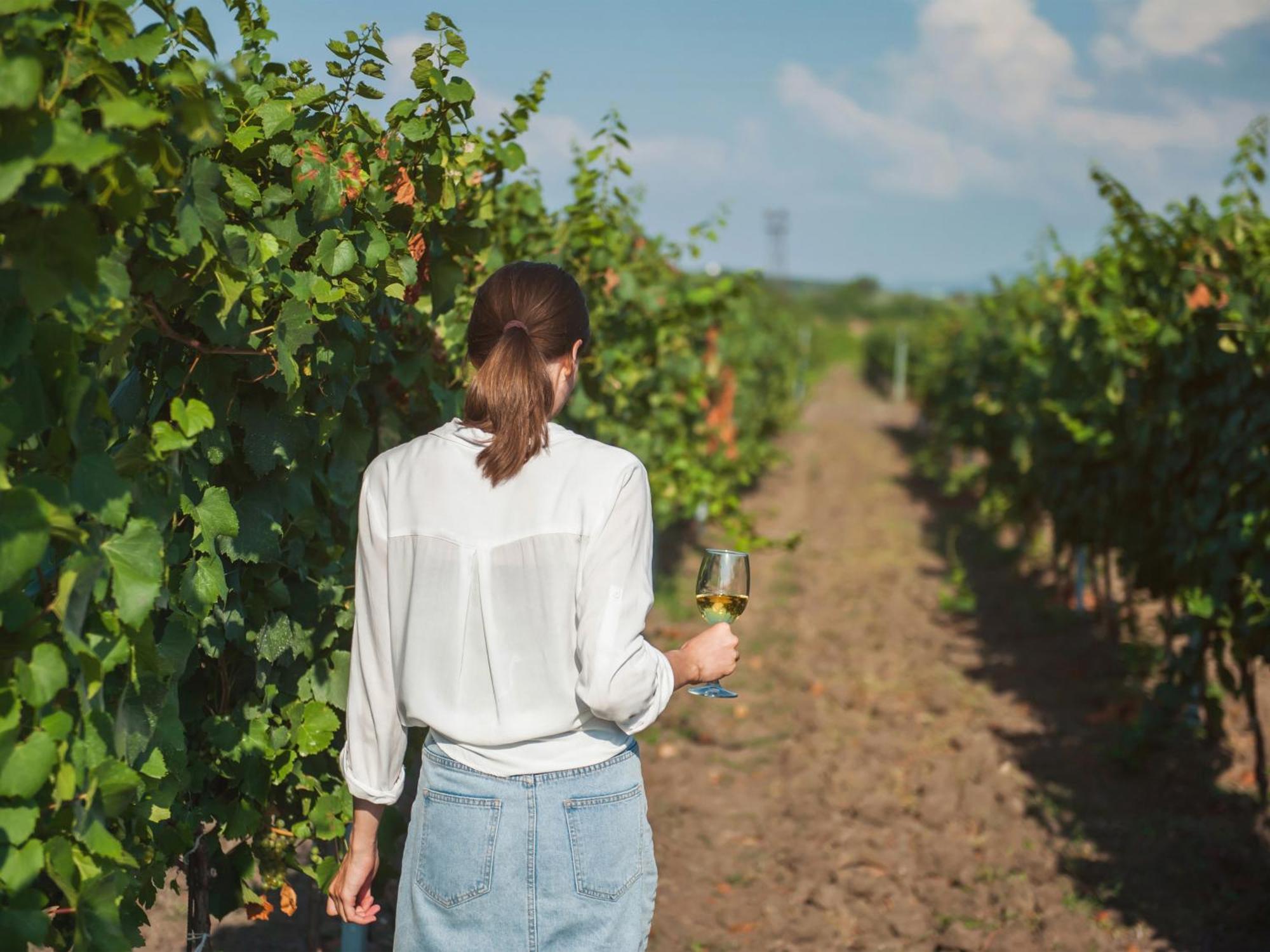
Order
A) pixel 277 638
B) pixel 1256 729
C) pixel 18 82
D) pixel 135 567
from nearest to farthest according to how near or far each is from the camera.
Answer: pixel 18 82
pixel 135 567
pixel 277 638
pixel 1256 729

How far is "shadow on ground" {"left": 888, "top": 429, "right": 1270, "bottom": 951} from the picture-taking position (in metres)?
4.27

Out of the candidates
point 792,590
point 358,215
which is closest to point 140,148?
point 358,215

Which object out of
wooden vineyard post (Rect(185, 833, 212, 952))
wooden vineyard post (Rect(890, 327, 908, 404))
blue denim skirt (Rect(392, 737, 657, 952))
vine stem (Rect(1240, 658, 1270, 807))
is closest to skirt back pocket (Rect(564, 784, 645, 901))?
blue denim skirt (Rect(392, 737, 657, 952))

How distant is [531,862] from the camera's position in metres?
1.80

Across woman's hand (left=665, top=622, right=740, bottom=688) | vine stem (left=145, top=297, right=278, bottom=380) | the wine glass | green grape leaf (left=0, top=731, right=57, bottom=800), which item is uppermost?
vine stem (left=145, top=297, right=278, bottom=380)

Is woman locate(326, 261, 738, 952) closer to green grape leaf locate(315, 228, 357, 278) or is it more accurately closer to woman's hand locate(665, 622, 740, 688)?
woman's hand locate(665, 622, 740, 688)

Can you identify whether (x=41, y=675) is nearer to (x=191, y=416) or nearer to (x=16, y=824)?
(x=16, y=824)

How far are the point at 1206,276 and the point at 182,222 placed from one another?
4.78 metres

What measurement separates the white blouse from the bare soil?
4.47 ft

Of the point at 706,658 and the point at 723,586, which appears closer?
the point at 706,658

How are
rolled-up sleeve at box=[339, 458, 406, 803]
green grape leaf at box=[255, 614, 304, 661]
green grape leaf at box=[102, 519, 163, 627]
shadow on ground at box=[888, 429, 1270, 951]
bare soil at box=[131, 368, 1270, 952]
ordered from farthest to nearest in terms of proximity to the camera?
shadow on ground at box=[888, 429, 1270, 951]
bare soil at box=[131, 368, 1270, 952]
green grape leaf at box=[255, 614, 304, 661]
rolled-up sleeve at box=[339, 458, 406, 803]
green grape leaf at box=[102, 519, 163, 627]

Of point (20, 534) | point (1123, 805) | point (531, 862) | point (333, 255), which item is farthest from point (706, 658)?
point (1123, 805)

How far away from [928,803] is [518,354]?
13.7 feet

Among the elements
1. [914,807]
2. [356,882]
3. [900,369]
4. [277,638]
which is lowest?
[914,807]
